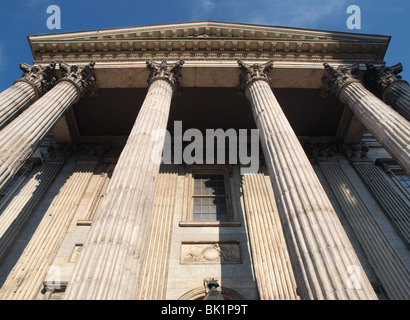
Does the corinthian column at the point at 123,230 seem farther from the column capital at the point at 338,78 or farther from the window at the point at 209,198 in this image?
the column capital at the point at 338,78

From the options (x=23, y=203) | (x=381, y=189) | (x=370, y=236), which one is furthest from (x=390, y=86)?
(x=23, y=203)

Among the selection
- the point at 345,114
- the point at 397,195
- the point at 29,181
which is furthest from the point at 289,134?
the point at 29,181

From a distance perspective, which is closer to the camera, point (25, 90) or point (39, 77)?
point (25, 90)

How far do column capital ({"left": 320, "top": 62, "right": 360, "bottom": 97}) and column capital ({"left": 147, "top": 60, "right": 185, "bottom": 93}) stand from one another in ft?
21.6

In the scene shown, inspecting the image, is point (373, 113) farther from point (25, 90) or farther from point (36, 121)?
point (25, 90)

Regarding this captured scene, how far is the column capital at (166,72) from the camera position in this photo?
37.2 feet

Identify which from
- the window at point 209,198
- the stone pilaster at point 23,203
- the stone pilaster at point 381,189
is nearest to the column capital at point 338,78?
the stone pilaster at point 381,189

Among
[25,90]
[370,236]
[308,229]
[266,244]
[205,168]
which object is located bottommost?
[308,229]

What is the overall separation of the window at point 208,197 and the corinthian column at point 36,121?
6.03 m

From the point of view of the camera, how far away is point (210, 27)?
Result: 47.8 ft

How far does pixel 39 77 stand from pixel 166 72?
5.33m

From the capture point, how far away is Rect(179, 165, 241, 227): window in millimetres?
11679

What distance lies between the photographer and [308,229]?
218 inches

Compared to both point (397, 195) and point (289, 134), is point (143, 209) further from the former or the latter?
point (397, 195)
